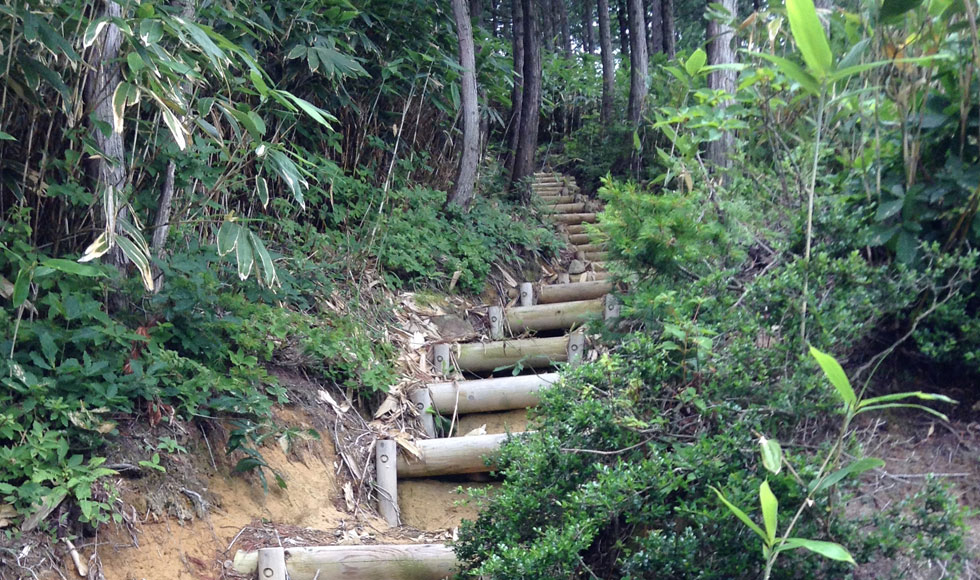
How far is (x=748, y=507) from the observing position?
1912mm

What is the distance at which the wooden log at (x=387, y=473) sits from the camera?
3.88 m

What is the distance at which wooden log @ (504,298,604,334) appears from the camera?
17.2 ft

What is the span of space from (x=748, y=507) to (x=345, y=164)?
458 cm

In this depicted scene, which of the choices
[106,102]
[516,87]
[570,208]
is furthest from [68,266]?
[516,87]

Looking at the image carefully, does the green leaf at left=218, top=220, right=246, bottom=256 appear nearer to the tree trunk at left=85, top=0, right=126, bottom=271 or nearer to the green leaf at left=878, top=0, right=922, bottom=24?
the tree trunk at left=85, top=0, right=126, bottom=271

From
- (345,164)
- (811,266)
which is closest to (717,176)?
(811,266)

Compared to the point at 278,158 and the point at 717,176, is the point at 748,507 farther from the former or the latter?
the point at 717,176

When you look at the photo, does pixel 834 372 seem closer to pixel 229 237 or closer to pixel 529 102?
pixel 229 237

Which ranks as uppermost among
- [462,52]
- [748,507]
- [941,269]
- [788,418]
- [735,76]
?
[462,52]

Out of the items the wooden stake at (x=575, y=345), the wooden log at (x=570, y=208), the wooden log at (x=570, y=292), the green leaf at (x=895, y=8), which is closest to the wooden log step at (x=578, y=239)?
the wooden log at (x=570, y=208)

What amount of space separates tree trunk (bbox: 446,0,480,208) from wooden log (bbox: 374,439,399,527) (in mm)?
2994

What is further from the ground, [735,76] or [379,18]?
[379,18]

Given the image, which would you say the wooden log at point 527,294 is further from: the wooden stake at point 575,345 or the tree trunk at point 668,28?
the tree trunk at point 668,28

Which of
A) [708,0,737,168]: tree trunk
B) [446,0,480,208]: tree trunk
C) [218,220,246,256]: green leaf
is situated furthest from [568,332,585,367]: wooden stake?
[218,220,246,256]: green leaf
